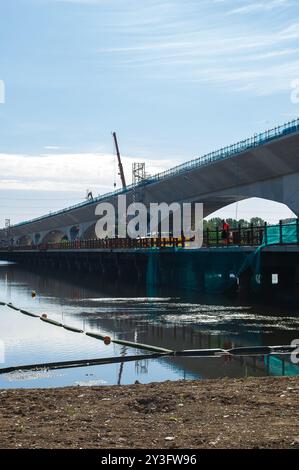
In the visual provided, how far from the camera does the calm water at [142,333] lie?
1544 centimetres

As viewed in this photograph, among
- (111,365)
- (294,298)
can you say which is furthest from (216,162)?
(111,365)

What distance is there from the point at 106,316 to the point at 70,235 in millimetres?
118763

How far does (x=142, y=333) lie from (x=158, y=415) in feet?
44.6

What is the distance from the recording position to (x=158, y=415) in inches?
393

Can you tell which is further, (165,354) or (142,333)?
(142,333)

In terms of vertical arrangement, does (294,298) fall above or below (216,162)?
below

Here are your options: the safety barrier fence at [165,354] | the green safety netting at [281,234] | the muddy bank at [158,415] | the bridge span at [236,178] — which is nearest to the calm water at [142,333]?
the safety barrier fence at [165,354]

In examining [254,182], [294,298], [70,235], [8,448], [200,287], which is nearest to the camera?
[8,448]

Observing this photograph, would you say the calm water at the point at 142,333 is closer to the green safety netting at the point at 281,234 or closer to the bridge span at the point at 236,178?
the green safety netting at the point at 281,234

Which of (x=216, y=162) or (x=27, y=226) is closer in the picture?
(x=216, y=162)

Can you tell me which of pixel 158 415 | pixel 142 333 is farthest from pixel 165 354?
pixel 158 415

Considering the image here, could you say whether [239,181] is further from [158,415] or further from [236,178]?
[158,415]

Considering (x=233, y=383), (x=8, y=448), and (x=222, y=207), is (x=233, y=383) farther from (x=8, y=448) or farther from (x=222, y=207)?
(x=222, y=207)

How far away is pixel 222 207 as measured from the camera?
84.1 meters
